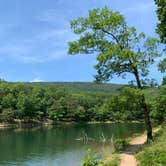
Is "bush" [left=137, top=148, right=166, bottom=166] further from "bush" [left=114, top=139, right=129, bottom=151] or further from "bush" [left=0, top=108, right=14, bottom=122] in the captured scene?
"bush" [left=0, top=108, right=14, bottom=122]

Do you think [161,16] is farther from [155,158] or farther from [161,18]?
[155,158]

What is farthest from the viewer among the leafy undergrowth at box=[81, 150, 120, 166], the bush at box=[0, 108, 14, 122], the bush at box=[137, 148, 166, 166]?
the bush at box=[0, 108, 14, 122]

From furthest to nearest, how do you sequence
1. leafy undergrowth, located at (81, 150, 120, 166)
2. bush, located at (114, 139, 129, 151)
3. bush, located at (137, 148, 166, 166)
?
bush, located at (114, 139, 129, 151)
bush, located at (137, 148, 166, 166)
leafy undergrowth, located at (81, 150, 120, 166)

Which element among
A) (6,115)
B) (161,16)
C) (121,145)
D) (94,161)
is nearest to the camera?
(94,161)

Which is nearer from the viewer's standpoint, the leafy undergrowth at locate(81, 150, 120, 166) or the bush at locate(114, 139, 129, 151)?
the leafy undergrowth at locate(81, 150, 120, 166)

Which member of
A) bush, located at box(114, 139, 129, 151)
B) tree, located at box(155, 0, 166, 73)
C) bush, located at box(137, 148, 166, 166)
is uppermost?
tree, located at box(155, 0, 166, 73)

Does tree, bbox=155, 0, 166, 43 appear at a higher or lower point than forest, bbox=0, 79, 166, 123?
higher

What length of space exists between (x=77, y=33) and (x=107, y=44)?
8.46 feet

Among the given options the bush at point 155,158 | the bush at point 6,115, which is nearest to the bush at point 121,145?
the bush at point 155,158

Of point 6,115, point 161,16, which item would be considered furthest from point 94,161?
point 6,115

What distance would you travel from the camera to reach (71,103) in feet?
497

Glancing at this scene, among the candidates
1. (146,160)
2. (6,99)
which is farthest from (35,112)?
(146,160)

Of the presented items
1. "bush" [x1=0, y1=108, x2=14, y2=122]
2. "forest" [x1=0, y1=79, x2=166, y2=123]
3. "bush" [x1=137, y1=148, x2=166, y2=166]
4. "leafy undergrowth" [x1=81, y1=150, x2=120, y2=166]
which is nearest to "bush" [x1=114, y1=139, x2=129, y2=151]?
"leafy undergrowth" [x1=81, y1=150, x2=120, y2=166]

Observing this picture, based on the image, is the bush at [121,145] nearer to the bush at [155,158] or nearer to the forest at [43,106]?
the bush at [155,158]
